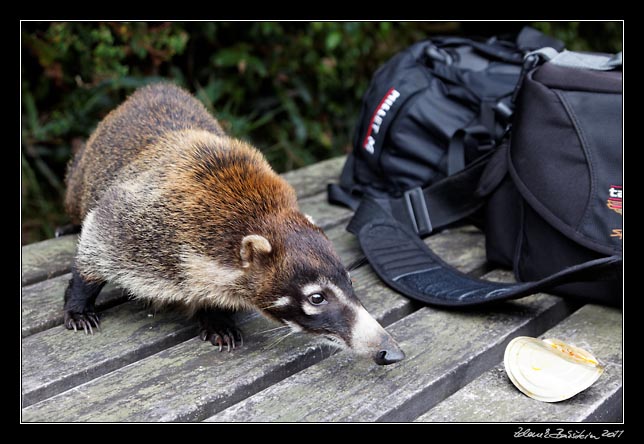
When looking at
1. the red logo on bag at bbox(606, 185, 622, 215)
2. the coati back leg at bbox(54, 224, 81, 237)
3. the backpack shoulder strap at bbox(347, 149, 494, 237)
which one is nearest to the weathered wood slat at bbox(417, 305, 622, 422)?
the red logo on bag at bbox(606, 185, 622, 215)

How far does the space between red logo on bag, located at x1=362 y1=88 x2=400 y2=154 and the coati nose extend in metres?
1.72

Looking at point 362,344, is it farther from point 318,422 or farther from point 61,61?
point 61,61

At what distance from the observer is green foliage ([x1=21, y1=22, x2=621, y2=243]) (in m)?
4.68

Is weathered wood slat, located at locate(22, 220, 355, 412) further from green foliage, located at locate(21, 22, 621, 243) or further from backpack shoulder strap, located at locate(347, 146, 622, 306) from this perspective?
green foliage, located at locate(21, 22, 621, 243)

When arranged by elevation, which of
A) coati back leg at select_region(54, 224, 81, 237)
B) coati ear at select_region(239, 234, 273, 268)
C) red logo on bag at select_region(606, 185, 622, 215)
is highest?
red logo on bag at select_region(606, 185, 622, 215)

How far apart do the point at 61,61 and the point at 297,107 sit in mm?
1811

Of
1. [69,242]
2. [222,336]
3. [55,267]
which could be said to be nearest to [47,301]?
[55,267]

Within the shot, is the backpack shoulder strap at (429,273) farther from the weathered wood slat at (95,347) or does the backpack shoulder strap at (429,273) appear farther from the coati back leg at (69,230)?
the coati back leg at (69,230)

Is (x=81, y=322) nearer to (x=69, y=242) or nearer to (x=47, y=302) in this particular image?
(x=47, y=302)

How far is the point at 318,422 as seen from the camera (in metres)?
2.34

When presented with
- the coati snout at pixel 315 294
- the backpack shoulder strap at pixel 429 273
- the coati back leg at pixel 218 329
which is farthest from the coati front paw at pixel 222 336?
the backpack shoulder strap at pixel 429 273

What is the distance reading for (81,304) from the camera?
9.41 ft

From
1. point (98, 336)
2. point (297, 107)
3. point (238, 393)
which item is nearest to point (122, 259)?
point (98, 336)

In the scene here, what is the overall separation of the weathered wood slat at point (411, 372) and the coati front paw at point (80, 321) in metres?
0.75
